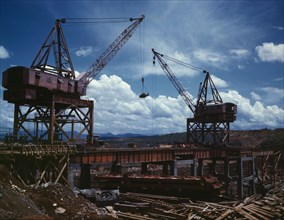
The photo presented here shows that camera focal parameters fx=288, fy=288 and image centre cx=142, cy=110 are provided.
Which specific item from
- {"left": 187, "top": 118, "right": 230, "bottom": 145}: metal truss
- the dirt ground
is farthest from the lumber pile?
{"left": 187, "top": 118, "right": 230, "bottom": 145}: metal truss

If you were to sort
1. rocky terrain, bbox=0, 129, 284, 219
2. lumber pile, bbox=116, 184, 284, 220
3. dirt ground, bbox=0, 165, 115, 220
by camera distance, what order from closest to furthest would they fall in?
dirt ground, bbox=0, 165, 115, 220 < rocky terrain, bbox=0, 129, 284, 219 < lumber pile, bbox=116, 184, 284, 220

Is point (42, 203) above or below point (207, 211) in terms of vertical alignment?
above

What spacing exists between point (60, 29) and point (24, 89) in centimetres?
1640

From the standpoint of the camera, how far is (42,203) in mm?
17141

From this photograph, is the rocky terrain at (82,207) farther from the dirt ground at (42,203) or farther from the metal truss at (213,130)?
the metal truss at (213,130)

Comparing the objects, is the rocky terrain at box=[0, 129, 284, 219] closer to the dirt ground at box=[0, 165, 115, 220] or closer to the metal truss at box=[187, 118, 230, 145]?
the dirt ground at box=[0, 165, 115, 220]

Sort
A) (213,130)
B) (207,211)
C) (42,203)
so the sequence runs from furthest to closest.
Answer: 1. (213,130)
2. (207,211)
3. (42,203)

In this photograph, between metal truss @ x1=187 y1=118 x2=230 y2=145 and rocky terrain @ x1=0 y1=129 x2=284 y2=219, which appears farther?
metal truss @ x1=187 y1=118 x2=230 y2=145

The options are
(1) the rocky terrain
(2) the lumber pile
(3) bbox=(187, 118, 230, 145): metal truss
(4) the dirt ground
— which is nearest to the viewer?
(4) the dirt ground

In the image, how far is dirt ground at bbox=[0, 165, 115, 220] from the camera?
14633mm

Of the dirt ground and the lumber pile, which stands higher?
the dirt ground

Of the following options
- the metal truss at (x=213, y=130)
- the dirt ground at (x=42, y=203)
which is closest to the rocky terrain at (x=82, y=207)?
the dirt ground at (x=42, y=203)

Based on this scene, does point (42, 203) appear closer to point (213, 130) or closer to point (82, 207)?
point (82, 207)

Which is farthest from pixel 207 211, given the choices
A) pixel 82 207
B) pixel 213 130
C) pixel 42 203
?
pixel 213 130
